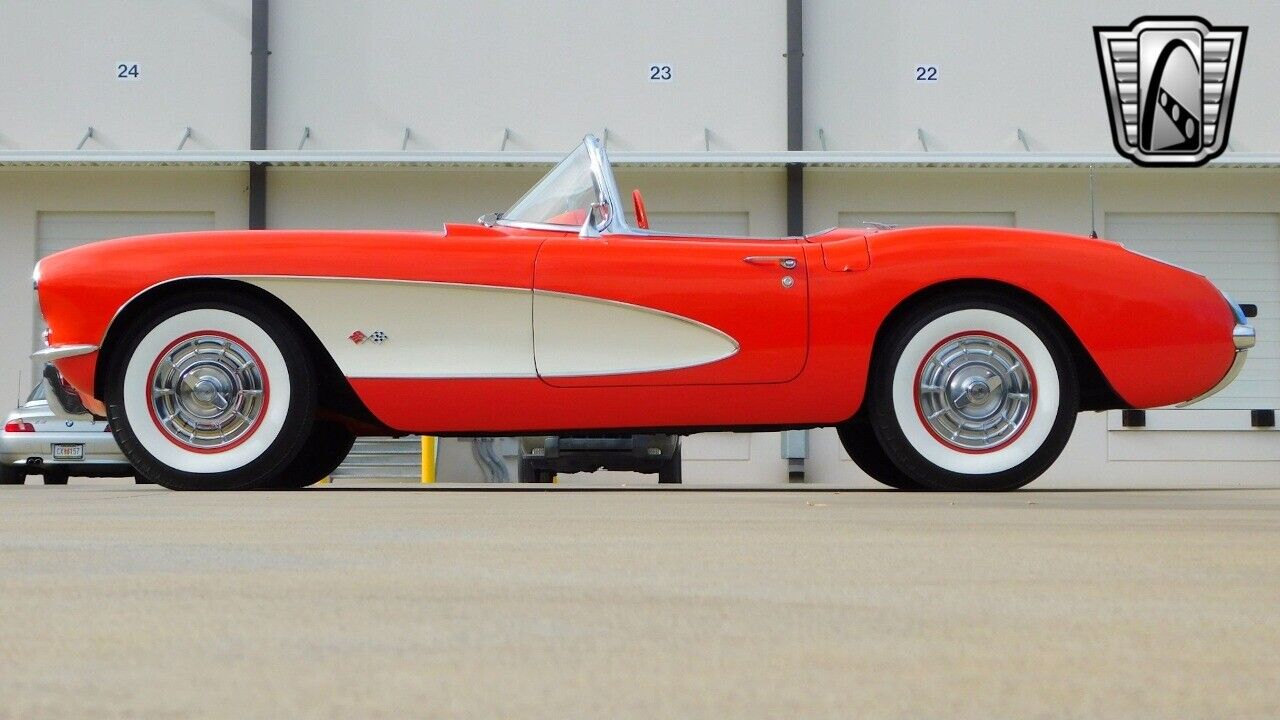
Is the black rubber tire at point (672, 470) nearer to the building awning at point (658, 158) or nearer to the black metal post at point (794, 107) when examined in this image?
the building awning at point (658, 158)

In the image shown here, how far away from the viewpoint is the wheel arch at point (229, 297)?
5160 millimetres

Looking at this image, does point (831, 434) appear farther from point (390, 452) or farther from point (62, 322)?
point (62, 322)

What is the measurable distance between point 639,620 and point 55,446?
10.2m

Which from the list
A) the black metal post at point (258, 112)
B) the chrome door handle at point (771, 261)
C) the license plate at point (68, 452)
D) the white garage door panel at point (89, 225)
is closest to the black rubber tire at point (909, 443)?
the chrome door handle at point (771, 261)

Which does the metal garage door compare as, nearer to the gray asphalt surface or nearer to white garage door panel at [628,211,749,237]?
white garage door panel at [628,211,749,237]

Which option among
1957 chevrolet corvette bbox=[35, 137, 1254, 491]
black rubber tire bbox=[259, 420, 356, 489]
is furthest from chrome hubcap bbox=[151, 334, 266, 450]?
black rubber tire bbox=[259, 420, 356, 489]

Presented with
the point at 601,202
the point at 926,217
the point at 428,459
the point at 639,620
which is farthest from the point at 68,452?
the point at 639,620

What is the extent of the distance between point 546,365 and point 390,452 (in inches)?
448

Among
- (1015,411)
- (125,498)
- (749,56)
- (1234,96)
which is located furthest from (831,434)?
(125,498)

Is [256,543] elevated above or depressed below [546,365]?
below

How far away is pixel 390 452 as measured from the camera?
16156mm

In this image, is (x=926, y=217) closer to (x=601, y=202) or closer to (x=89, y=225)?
(x=89, y=225)

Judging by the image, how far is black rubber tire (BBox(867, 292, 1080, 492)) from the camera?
5027mm

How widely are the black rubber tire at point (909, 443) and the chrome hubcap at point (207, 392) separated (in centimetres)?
207
